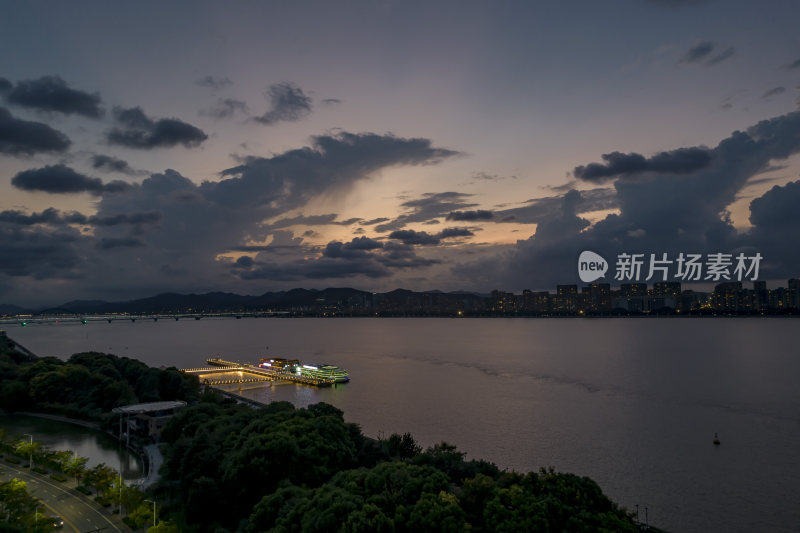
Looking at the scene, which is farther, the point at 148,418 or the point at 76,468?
the point at 148,418

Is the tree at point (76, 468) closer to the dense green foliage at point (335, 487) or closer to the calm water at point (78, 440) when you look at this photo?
the calm water at point (78, 440)

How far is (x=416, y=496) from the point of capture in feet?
42.7

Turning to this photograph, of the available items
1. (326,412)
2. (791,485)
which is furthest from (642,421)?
(326,412)

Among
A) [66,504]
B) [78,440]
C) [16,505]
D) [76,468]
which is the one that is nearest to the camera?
[16,505]

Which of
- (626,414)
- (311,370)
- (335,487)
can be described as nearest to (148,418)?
(335,487)

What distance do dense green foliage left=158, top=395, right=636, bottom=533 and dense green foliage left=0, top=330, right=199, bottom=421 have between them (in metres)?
13.5

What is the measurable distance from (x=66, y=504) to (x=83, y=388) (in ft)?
72.9

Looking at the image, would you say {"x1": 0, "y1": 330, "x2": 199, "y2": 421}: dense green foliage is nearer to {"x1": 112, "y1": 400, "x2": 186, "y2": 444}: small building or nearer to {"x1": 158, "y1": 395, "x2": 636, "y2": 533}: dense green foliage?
{"x1": 112, "y1": 400, "x2": 186, "y2": 444}: small building

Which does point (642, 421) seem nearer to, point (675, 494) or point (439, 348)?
point (675, 494)

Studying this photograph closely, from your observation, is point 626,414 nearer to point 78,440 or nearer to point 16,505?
point 16,505

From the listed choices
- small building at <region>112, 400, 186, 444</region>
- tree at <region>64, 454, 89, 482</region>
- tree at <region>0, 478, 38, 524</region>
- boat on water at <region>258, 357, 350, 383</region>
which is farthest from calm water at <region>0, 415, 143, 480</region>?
boat on water at <region>258, 357, 350, 383</region>

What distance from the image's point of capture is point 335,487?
1346cm

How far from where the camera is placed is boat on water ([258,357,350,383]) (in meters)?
58.7

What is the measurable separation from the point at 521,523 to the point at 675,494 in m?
16.7
